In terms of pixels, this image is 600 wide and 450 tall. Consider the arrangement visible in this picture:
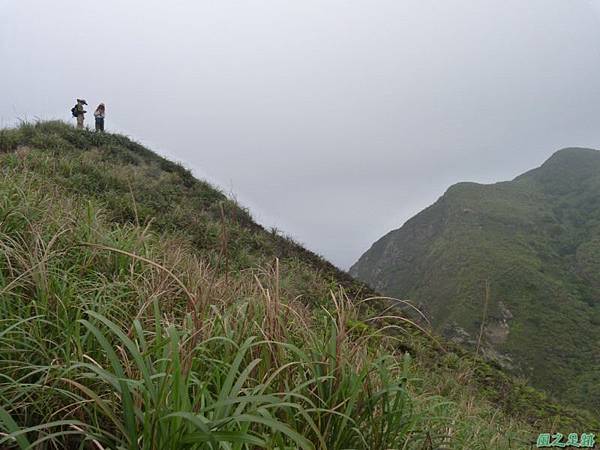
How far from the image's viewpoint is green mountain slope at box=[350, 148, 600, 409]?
31906mm

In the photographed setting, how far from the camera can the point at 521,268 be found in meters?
48.8

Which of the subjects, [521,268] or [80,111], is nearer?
[80,111]

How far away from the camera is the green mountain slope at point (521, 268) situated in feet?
105

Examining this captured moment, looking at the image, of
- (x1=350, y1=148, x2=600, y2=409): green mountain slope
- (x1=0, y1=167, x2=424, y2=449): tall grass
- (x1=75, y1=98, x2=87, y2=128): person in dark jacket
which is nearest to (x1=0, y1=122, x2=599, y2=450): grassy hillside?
(x1=0, y1=167, x2=424, y2=449): tall grass

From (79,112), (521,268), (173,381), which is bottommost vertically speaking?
(173,381)

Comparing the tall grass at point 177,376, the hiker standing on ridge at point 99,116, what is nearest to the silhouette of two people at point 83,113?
the hiker standing on ridge at point 99,116

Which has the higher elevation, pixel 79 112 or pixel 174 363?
pixel 79 112

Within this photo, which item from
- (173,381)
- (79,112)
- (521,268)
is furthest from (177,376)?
(521,268)

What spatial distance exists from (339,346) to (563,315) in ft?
149

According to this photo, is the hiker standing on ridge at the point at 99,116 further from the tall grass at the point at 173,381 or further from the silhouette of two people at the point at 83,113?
the tall grass at the point at 173,381

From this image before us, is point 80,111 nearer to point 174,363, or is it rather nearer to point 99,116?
point 99,116

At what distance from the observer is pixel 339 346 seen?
5.99 ft

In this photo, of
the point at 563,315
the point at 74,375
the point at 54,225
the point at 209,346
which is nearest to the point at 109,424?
the point at 74,375

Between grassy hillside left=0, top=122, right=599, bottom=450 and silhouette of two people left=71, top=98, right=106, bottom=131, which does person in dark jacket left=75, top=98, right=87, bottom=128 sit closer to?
silhouette of two people left=71, top=98, right=106, bottom=131
